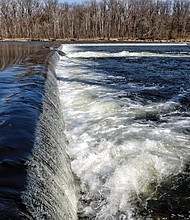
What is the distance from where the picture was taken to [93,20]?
2913 inches

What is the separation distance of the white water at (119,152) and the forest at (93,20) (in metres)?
64.7

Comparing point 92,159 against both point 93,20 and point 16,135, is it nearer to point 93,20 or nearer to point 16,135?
point 16,135

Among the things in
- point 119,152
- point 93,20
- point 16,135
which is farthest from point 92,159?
point 93,20

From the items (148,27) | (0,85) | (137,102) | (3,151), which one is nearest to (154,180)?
(3,151)

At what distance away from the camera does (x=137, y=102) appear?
8539mm

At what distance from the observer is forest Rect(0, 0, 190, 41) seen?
71.9 meters

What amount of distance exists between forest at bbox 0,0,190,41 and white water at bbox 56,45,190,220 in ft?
212

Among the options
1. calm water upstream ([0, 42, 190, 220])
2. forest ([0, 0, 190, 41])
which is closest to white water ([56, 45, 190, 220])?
calm water upstream ([0, 42, 190, 220])

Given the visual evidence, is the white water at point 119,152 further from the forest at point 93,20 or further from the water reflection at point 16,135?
the forest at point 93,20

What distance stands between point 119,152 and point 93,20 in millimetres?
73325

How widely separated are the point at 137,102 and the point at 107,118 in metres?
1.90

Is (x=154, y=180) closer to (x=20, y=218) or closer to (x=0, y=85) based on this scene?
(x=20, y=218)

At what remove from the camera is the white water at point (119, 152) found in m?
3.78

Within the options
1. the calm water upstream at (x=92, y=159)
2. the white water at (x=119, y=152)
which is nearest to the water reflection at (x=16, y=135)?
the calm water upstream at (x=92, y=159)
